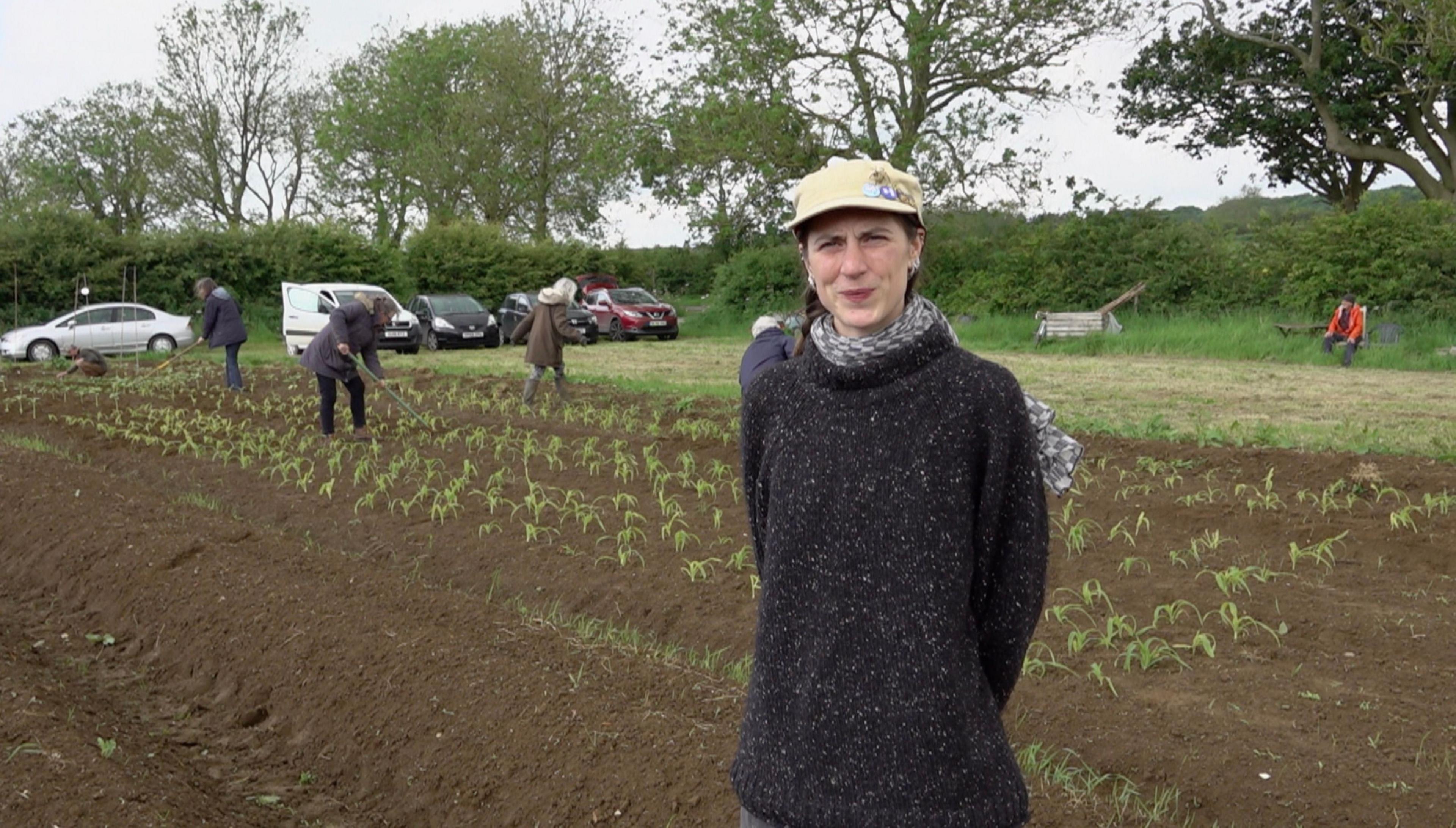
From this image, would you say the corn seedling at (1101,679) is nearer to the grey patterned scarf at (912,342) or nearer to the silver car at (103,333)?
the grey patterned scarf at (912,342)

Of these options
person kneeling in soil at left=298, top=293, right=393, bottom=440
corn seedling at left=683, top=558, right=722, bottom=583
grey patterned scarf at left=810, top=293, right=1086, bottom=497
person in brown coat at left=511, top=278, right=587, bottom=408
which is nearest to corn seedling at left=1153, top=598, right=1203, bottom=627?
corn seedling at left=683, top=558, right=722, bottom=583

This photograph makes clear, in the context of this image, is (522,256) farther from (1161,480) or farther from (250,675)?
(250,675)

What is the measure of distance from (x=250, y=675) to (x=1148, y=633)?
395 centimetres

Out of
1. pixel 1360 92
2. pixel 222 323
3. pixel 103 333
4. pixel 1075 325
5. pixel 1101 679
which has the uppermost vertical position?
pixel 1360 92

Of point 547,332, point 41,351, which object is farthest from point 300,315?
point 547,332

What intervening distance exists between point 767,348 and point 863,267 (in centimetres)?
513

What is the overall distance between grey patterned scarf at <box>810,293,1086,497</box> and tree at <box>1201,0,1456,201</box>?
28.4 m

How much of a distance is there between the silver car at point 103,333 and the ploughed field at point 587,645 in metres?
14.9

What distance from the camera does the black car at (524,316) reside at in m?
28.6

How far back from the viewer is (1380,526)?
6.79 m

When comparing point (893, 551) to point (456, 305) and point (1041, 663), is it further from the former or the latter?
point (456, 305)

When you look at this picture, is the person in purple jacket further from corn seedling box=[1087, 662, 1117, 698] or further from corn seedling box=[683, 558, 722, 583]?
corn seedling box=[1087, 662, 1117, 698]

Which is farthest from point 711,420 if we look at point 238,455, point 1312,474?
point 1312,474

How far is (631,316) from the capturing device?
96.8ft
